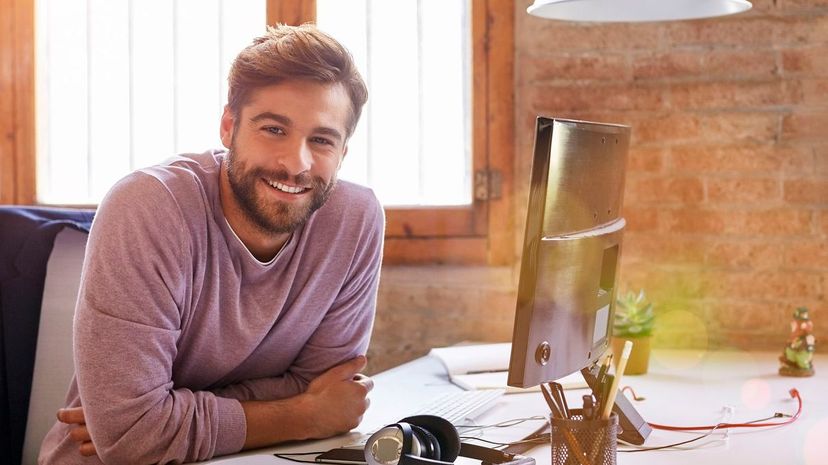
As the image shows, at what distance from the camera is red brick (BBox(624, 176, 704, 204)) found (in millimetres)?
2598

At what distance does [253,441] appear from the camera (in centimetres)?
157

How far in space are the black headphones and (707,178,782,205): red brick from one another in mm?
1426

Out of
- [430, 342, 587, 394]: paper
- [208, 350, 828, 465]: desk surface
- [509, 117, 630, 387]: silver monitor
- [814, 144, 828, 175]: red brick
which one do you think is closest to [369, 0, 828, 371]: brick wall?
[814, 144, 828, 175]: red brick

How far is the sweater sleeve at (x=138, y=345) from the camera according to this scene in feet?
4.78

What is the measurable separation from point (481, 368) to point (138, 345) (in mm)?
957

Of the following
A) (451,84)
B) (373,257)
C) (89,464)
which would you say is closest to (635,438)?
(373,257)

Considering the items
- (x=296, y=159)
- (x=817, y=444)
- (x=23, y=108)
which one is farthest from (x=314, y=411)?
(x=23, y=108)

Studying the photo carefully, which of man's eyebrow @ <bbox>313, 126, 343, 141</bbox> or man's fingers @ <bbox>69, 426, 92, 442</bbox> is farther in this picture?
man's eyebrow @ <bbox>313, 126, 343, 141</bbox>

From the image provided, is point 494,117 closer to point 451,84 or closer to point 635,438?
point 451,84

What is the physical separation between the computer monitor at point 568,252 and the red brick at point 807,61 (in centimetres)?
114

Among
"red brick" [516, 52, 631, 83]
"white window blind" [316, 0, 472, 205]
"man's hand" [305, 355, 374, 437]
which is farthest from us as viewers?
"white window blind" [316, 0, 472, 205]

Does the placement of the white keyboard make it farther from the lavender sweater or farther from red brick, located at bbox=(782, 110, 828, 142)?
red brick, located at bbox=(782, 110, 828, 142)

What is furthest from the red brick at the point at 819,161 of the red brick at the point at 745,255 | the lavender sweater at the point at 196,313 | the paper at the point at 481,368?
the lavender sweater at the point at 196,313

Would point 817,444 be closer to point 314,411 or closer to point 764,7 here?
point 314,411
